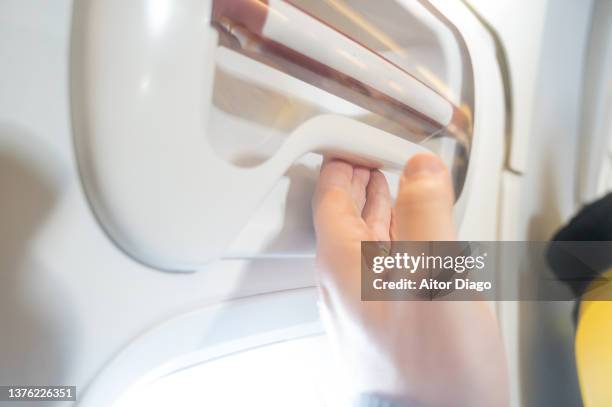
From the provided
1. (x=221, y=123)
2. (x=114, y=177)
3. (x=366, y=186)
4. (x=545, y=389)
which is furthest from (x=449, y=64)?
(x=545, y=389)

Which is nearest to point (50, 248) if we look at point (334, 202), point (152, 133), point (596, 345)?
point (152, 133)

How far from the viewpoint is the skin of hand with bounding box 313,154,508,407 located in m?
0.33

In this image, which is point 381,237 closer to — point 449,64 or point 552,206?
point 449,64

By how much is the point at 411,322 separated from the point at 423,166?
14 centimetres

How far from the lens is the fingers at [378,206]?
0.41 m

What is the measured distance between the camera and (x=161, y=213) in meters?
0.23

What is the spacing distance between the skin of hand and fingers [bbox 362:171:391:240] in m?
0.06

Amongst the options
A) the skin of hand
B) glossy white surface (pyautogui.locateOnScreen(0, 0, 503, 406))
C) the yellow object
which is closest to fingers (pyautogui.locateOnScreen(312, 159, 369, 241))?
the skin of hand

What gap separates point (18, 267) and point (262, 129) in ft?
0.65

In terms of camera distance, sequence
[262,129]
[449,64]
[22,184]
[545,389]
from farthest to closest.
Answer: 1. [545,389]
2. [449,64]
3. [262,129]
4. [22,184]

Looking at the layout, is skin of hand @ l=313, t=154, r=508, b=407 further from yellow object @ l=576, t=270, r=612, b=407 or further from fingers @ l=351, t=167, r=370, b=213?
yellow object @ l=576, t=270, r=612, b=407

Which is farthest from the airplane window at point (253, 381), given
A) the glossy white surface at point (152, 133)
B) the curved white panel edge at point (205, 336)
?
the glossy white surface at point (152, 133)

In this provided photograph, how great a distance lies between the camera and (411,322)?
0.33 metres

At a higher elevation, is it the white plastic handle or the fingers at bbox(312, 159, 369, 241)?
the white plastic handle
